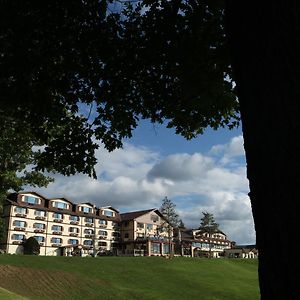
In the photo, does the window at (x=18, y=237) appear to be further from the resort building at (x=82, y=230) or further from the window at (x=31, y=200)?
the window at (x=31, y=200)

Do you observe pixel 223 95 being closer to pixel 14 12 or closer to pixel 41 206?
pixel 14 12

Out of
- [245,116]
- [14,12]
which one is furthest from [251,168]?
[14,12]

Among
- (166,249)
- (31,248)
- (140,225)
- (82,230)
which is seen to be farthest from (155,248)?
(31,248)

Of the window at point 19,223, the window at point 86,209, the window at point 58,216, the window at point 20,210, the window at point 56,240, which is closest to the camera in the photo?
the window at point 19,223

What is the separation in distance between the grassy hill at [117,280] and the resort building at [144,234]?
3979 centimetres

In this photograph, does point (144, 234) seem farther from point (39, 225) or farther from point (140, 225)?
point (39, 225)

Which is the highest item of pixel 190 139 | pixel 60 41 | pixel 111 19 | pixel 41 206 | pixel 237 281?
pixel 41 206

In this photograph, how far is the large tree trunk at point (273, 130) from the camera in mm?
2479

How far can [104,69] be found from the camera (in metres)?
7.78

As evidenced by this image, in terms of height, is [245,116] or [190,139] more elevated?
[190,139]

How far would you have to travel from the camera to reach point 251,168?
113 inches

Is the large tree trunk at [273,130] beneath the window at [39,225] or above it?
beneath

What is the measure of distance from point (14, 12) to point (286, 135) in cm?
567

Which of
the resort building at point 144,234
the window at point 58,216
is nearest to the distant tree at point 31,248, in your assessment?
the window at point 58,216
